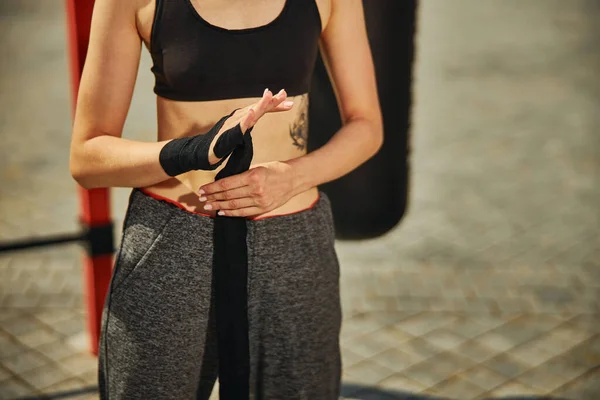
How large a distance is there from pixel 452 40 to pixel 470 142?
3498 mm

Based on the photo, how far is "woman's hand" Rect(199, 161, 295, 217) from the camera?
1572 mm

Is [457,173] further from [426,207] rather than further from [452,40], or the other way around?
[452,40]

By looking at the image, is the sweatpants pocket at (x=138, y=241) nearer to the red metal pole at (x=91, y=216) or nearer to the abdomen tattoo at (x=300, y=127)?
the abdomen tattoo at (x=300, y=127)

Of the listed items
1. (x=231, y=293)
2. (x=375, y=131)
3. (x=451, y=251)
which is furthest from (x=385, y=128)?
(x=451, y=251)

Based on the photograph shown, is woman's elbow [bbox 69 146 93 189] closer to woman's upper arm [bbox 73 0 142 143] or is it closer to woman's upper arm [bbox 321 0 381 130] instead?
woman's upper arm [bbox 73 0 142 143]

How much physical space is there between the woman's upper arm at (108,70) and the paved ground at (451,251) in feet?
1.71

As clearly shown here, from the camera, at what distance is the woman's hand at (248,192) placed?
1572mm

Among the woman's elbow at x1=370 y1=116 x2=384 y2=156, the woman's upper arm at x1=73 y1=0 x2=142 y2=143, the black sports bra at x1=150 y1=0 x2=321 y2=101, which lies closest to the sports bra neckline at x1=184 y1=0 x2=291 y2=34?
the black sports bra at x1=150 y1=0 x2=321 y2=101

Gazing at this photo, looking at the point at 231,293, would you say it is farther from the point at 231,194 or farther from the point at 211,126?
the point at 211,126

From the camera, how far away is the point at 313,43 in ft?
5.67

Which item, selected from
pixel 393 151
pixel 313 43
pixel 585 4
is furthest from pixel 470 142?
pixel 585 4

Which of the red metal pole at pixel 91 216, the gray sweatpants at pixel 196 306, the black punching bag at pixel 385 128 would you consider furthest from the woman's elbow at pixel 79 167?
the red metal pole at pixel 91 216

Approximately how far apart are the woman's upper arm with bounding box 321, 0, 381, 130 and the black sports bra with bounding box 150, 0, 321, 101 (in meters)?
0.09

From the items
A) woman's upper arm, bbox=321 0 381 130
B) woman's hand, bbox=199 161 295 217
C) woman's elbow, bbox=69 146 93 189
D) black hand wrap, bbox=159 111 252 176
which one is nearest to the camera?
black hand wrap, bbox=159 111 252 176
